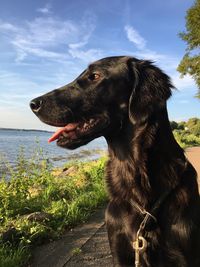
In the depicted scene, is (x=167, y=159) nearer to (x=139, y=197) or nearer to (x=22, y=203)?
(x=139, y=197)

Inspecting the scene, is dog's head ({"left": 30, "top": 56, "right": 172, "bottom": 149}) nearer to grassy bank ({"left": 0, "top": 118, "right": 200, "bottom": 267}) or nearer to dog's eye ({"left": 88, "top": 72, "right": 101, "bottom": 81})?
dog's eye ({"left": 88, "top": 72, "right": 101, "bottom": 81})

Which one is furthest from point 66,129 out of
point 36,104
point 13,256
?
point 13,256

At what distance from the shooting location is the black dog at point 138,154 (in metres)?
3.08

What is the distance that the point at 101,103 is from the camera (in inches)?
132

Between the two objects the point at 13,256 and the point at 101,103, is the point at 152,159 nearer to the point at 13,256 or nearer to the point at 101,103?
the point at 101,103

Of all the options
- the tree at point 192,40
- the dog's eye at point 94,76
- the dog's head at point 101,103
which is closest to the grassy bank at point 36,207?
the dog's head at point 101,103

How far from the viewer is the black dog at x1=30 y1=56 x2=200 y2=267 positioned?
3084 mm

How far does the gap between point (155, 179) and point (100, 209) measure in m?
3.71

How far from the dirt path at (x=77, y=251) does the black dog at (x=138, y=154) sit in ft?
4.24

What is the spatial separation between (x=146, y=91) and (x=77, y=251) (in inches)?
93.6

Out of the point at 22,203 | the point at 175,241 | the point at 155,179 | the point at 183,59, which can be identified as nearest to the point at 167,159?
the point at 155,179

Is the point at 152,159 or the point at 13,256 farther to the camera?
the point at 13,256

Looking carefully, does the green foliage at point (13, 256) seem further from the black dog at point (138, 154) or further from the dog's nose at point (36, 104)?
the dog's nose at point (36, 104)

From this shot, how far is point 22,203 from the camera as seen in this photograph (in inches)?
239
